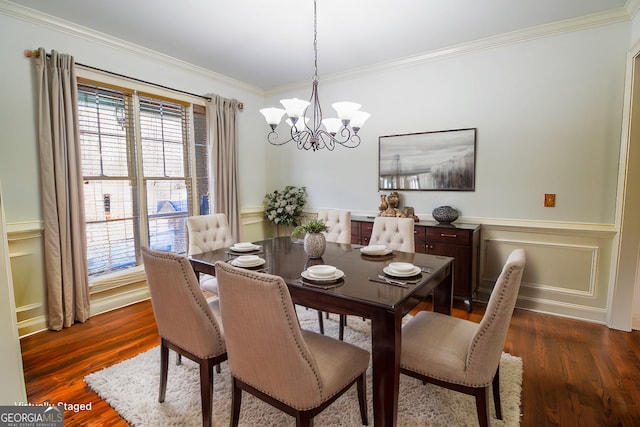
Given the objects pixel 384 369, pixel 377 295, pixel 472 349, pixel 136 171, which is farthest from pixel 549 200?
pixel 136 171

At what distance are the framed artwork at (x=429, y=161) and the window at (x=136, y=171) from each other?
2.35 metres

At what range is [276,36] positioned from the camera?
324 cm

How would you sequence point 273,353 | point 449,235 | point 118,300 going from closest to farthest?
point 273,353 < point 449,235 < point 118,300

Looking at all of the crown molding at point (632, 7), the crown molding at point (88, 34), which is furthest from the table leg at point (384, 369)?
the crown molding at point (88, 34)

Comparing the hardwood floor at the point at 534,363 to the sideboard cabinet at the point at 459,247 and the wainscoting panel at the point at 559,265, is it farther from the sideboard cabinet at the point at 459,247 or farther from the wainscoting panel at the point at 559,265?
the sideboard cabinet at the point at 459,247

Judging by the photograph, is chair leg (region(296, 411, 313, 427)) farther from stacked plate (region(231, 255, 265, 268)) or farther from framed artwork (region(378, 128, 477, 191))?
framed artwork (region(378, 128, 477, 191))

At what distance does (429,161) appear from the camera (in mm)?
3783

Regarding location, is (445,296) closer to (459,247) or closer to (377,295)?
(377,295)

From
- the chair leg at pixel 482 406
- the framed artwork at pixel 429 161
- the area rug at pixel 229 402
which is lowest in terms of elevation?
the area rug at pixel 229 402

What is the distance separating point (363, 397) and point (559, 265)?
258 centimetres

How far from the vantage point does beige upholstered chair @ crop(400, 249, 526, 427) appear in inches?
58.1

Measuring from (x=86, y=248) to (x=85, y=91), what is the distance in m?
1.50

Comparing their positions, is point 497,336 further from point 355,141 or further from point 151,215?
point 151,215

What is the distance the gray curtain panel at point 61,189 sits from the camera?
2.85 m
